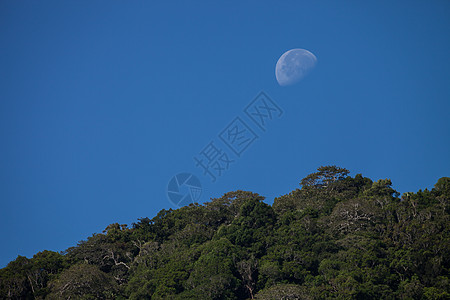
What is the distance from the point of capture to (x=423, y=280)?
32406mm

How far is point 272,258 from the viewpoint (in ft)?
117

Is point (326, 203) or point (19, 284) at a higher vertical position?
point (19, 284)

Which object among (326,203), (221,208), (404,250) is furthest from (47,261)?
(404,250)

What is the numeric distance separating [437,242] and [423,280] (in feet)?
8.76

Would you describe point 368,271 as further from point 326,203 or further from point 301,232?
point 326,203

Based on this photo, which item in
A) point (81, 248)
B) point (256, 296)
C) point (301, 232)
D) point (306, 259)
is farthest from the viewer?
point (81, 248)

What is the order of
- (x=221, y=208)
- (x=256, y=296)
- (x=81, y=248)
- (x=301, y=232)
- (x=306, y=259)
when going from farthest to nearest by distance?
(x=221, y=208) < (x=81, y=248) < (x=301, y=232) < (x=306, y=259) < (x=256, y=296)

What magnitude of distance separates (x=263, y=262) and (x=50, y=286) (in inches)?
573

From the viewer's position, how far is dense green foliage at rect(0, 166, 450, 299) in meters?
32.4

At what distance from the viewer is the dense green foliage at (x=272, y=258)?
3237 cm

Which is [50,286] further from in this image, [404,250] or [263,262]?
[404,250]

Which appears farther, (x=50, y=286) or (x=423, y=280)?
(x=50, y=286)

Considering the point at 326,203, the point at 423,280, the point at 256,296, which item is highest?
the point at 326,203

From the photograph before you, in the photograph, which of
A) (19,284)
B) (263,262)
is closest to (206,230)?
(263,262)
